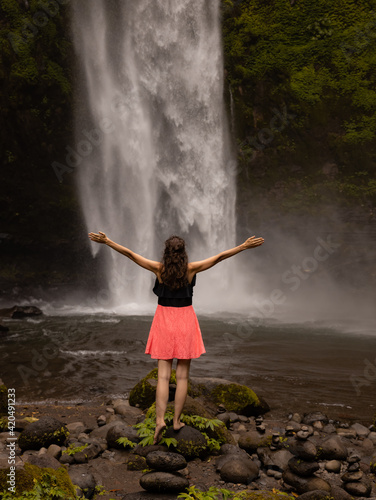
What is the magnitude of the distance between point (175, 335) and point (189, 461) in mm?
1152

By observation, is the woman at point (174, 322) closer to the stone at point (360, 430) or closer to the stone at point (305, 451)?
the stone at point (305, 451)

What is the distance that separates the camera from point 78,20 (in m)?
24.3

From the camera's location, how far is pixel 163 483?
3363 mm

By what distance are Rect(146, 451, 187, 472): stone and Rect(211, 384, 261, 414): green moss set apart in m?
2.49

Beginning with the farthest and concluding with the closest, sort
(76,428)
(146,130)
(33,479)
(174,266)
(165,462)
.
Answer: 1. (146,130)
2. (76,428)
3. (174,266)
4. (165,462)
5. (33,479)

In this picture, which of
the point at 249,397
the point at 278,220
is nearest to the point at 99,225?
the point at 278,220

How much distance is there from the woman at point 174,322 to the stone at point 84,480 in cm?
62

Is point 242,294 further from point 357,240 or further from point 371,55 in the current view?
point 371,55

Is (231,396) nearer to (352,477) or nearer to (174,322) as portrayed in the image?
(352,477)

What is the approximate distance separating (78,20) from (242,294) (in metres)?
17.4

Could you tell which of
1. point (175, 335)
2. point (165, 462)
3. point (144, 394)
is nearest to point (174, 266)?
point (175, 335)

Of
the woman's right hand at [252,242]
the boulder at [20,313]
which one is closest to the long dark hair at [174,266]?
the woman's right hand at [252,242]

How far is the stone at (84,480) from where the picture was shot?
Result: 138 inches

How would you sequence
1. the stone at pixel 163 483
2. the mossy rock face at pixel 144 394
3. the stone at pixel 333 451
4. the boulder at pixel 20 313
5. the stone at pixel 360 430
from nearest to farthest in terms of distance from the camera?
the stone at pixel 163 483 → the stone at pixel 333 451 → the stone at pixel 360 430 → the mossy rock face at pixel 144 394 → the boulder at pixel 20 313
